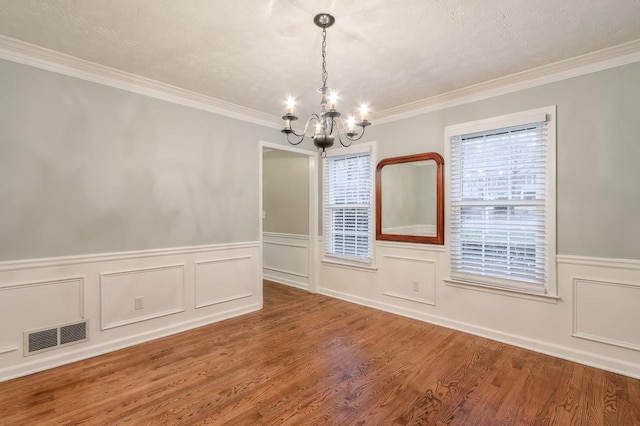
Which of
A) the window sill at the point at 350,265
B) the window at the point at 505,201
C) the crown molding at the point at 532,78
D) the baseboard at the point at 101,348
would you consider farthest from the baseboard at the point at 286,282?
the crown molding at the point at 532,78

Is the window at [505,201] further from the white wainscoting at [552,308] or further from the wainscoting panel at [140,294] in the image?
the wainscoting panel at [140,294]

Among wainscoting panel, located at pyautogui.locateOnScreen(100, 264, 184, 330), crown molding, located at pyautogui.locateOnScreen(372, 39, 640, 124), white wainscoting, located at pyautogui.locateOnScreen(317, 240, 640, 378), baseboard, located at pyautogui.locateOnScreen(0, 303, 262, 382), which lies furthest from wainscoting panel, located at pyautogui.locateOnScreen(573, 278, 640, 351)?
wainscoting panel, located at pyautogui.locateOnScreen(100, 264, 184, 330)

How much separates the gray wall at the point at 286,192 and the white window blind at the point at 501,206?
251 centimetres

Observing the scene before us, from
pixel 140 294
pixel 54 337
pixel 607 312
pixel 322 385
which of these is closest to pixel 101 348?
pixel 54 337

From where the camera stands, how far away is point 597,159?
9.07 feet

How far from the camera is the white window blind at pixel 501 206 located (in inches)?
120

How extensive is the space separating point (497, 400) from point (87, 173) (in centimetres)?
387

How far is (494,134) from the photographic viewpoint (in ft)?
10.9

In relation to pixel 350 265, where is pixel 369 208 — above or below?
above

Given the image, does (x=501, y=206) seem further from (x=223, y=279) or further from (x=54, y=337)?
(x=54, y=337)

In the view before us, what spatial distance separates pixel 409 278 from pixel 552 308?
58.4 inches

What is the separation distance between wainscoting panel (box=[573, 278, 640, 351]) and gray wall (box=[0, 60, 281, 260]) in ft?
11.9

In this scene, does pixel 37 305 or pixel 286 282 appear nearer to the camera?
pixel 37 305

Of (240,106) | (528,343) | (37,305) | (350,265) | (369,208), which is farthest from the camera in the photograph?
(350,265)
